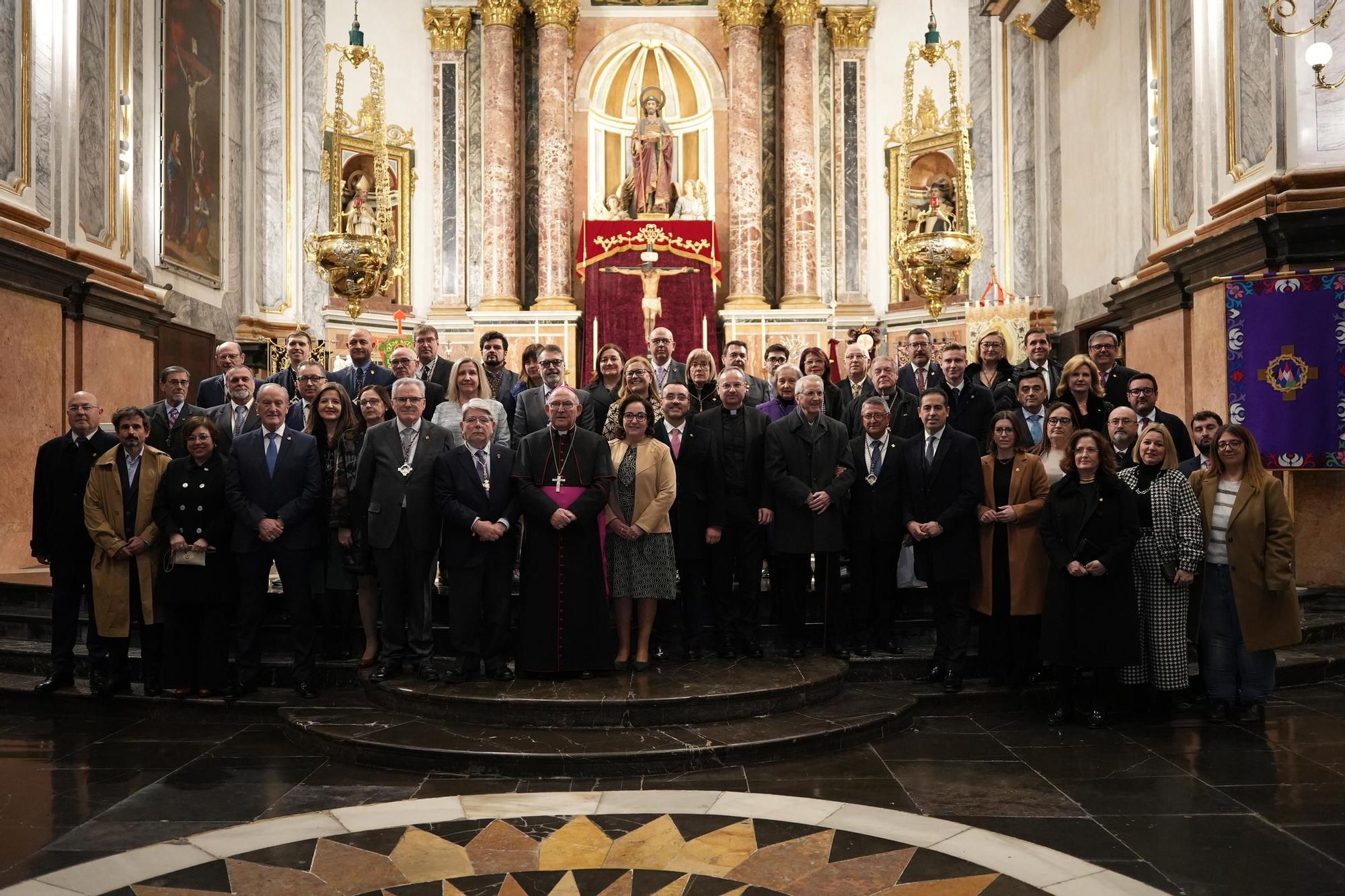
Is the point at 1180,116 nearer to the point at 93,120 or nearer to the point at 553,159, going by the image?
the point at 553,159

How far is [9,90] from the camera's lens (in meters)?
8.73

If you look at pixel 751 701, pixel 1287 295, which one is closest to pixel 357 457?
pixel 751 701

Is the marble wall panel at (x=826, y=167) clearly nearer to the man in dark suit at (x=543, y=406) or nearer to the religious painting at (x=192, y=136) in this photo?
the religious painting at (x=192, y=136)

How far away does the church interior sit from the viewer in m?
4.11

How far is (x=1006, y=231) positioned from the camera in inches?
561

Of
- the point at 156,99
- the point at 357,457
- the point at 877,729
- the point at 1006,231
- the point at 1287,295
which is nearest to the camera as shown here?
the point at 877,729

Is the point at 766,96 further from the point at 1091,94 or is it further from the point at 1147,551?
the point at 1147,551

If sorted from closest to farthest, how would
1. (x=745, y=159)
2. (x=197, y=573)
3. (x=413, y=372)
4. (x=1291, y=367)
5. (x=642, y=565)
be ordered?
(x=197, y=573)
(x=642, y=565)
(x=413, y=372)
(x=1291, y=367)
(x=745, y=159)

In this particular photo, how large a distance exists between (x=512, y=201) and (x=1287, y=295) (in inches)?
398

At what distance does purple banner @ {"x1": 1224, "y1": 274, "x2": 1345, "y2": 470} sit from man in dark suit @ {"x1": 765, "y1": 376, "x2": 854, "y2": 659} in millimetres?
3677

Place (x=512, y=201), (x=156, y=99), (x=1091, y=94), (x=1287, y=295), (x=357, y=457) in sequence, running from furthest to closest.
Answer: (x=512, y=201)
(x=1091, y=94)
(x=156, y=99)
(x=1287, y=295)
(x=357, y=457)

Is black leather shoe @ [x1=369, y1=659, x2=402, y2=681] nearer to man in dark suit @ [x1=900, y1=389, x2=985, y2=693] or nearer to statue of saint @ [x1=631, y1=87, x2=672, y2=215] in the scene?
man in dark suit @ [x1=900, y1=389, x2=985, y2=693]

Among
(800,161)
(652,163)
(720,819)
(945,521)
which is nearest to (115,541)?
(720,819)

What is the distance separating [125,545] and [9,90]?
4.93 metres
